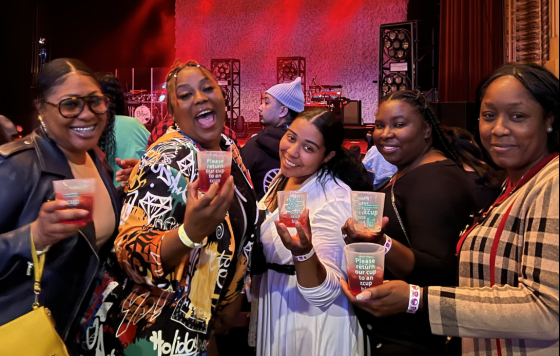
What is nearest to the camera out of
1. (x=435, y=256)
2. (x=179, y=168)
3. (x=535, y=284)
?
(x=535, y=284)

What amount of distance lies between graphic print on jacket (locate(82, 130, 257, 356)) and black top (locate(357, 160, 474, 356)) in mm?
755

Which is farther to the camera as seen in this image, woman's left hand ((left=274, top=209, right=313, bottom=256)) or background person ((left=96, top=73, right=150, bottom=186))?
background person ((left=96, top=73, right=150, bottom=186))

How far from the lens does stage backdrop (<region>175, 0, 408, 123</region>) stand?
40.1 ft

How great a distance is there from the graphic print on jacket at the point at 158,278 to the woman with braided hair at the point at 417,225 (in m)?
0.56

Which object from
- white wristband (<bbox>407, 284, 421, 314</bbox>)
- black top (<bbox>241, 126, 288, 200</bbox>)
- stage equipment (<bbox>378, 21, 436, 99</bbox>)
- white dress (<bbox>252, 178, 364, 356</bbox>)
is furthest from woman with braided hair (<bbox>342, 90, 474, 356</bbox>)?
stage equipment (<bbox>378, 21, 436, 99</bbox>)

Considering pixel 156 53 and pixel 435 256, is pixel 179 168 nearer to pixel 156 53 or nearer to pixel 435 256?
pixel 435 256

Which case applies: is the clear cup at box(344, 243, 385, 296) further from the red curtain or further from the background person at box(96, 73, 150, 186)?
the red curtain

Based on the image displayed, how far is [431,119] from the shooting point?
2359 millimetres

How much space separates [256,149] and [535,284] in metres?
2.62

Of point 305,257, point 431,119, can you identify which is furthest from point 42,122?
point 431,119

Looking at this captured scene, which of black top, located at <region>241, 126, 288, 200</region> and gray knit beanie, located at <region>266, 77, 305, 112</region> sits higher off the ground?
gray knit beanie, located at <region>266, 77, 305, 112</region>

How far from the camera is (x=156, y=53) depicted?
13.3 m

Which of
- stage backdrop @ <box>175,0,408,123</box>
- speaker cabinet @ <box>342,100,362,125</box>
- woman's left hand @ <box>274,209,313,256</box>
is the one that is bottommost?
woman's left hand @ <box>274,209,313,256</box>

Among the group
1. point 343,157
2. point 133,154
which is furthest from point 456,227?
point 133,154
